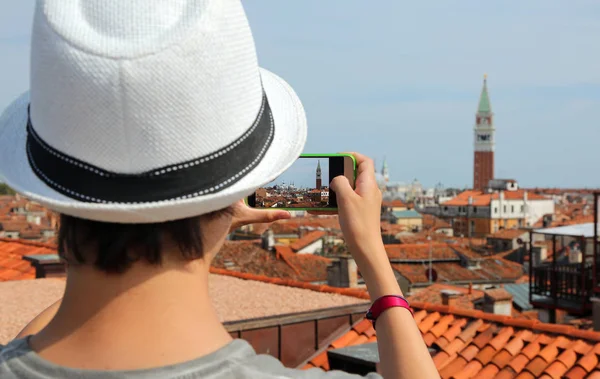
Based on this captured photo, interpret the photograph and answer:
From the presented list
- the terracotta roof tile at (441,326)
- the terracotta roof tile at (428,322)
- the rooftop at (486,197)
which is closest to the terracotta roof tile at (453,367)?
the terracotta roof tile at (441,326)

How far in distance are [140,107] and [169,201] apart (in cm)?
14

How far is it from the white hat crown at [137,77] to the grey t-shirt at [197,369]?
29 centimetres

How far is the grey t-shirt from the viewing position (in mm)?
1161

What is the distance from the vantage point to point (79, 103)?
121cm

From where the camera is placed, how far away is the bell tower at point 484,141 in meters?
166

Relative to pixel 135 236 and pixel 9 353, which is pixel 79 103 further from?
pixel 9 353

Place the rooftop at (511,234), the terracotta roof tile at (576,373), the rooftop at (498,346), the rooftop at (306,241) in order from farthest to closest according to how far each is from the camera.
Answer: the rooftop at (511,234), the rooftop at (306,241), the rooftop at (498,346), the terracotta roof tile at (576,373)

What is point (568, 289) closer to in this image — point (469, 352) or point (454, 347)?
point (454, 347)

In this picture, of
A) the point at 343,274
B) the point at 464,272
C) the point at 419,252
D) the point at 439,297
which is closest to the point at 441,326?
the point at 343,274

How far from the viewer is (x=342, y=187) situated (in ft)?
4.62

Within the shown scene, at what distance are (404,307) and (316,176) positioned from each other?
0.44 meters

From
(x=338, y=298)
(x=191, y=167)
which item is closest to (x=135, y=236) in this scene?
(x=191, y=167)

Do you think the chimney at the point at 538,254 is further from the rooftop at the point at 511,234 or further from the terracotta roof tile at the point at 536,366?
the terracotta roof tile at the point at 536,366

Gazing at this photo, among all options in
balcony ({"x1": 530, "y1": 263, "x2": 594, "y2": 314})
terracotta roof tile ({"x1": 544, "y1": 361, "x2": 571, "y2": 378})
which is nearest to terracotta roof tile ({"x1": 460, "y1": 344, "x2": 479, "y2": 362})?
terracotta roof tile ({"x1": 544, "y1": 361, "x2": 571, "y2": 378})
